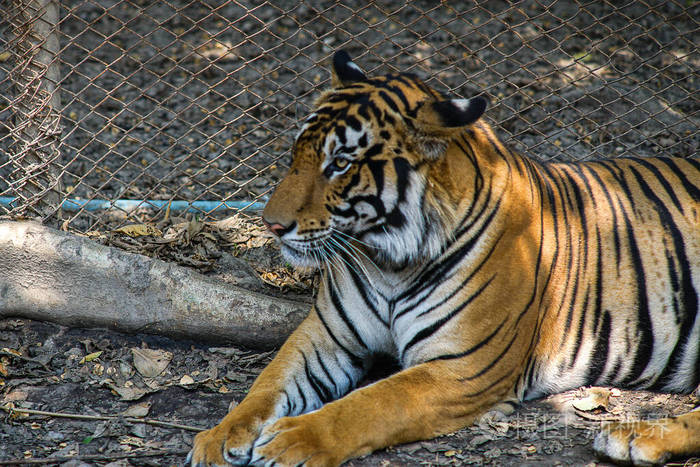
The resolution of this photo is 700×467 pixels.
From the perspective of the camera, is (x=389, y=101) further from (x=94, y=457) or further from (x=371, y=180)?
(x=94, y=457)

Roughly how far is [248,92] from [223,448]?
12.9ft

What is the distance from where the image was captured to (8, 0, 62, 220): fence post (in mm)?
3988

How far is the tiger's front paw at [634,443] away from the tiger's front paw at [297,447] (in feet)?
3.50

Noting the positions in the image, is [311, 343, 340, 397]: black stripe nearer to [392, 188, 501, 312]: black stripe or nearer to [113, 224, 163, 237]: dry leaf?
[392, 188, 501, 312]: black stripe

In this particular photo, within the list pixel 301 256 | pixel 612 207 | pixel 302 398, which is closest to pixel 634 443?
pixel 612 207

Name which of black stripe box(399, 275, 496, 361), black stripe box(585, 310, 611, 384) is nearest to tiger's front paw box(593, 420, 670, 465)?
black stripe box(585, 310, 611, 384)

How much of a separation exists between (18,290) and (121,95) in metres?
3.12

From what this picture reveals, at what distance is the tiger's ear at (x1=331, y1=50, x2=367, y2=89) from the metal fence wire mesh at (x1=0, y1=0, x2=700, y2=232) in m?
0.84

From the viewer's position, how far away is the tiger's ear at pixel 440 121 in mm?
2994

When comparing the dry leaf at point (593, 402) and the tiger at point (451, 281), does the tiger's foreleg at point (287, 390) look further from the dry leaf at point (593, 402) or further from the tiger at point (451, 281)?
the dry leaf at point (593, 402)

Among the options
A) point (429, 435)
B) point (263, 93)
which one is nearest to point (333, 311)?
point (429, 435)

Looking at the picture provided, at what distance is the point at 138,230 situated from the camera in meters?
4.66

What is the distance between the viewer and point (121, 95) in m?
6.73

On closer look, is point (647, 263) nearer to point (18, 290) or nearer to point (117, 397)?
point (117, 397)
